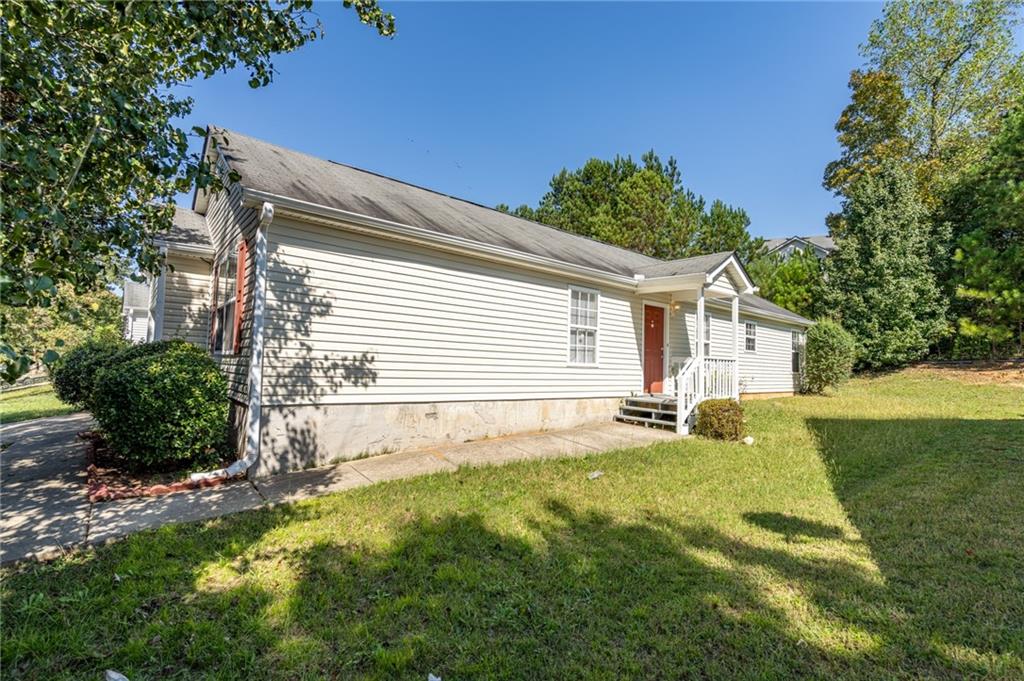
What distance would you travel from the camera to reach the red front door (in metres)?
11.1

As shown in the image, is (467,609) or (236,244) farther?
(236,244)

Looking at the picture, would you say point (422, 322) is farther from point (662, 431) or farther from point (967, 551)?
point (967, 551)

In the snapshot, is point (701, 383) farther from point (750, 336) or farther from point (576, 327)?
point (750, 336)

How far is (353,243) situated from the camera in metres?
6.61

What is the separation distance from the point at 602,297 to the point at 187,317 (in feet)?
27.0

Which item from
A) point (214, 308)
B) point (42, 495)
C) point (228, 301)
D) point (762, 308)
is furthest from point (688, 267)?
point (42, 495)

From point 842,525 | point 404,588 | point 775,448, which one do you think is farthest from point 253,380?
point 775,448

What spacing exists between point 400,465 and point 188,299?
5803 millimetres

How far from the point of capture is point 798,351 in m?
17.5

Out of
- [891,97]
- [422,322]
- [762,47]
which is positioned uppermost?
[891,97]

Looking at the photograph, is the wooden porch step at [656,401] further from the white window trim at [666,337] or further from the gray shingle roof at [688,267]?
the gray shingle roof at [688,267]

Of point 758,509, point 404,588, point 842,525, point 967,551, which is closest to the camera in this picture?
point 404,588

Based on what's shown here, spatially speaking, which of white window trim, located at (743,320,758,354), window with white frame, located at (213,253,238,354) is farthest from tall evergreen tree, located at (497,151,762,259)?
window with white frame, located at (213,253,238,354)

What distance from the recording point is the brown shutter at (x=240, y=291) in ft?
21.1
